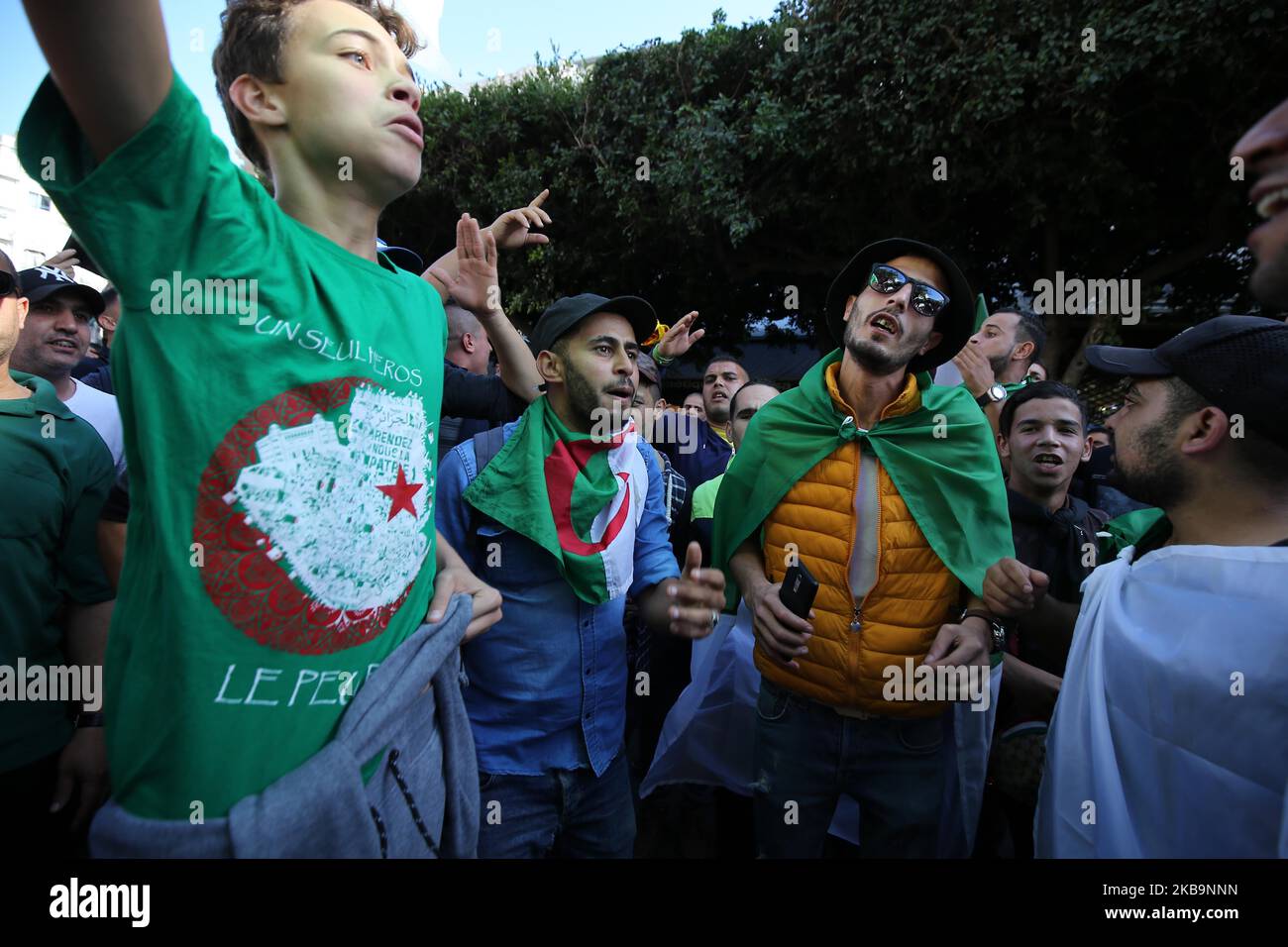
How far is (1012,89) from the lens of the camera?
8.25 metres

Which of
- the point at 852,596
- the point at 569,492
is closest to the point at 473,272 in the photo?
the point at 569,492

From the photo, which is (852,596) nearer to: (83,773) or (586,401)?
(586,401)

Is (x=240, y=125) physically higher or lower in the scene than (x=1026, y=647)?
higher

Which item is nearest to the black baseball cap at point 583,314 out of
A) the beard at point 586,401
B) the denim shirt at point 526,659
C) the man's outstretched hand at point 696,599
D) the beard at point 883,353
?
the beard at point 586,401

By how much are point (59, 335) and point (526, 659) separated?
2968mm

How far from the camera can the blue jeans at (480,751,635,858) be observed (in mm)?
2004

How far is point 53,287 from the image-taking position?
132 inches

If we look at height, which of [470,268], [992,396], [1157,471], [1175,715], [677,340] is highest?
[677,340]

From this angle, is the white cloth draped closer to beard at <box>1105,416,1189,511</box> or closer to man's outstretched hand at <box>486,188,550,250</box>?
beard at <box>1105,416,1189,511</box>

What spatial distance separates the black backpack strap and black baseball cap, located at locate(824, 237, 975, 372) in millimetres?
1428

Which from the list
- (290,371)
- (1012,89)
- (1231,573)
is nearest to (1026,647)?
(1231,573)

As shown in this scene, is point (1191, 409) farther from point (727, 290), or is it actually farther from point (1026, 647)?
point (727, 290)

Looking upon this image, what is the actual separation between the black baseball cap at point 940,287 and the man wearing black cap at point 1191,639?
64cm
